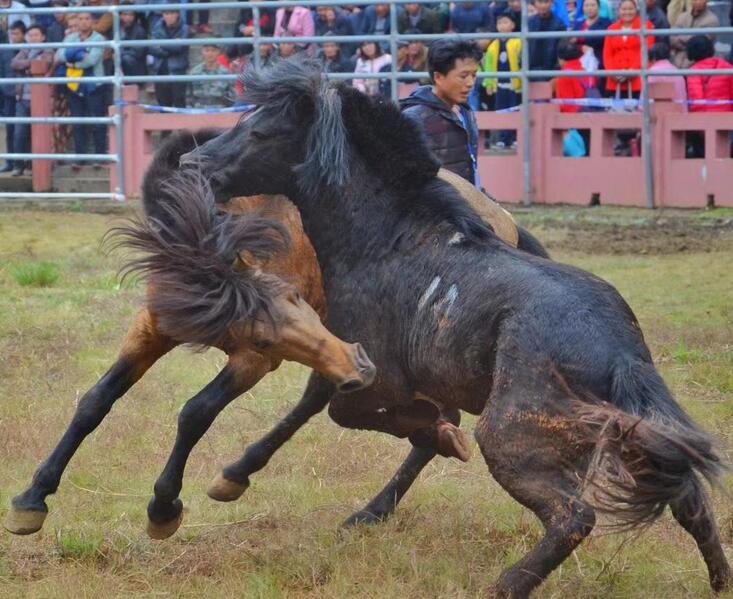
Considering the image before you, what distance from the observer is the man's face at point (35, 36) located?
15.9 meters

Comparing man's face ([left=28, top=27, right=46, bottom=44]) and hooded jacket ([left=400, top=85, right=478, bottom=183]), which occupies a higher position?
man's face ([left=28, top=27, right=46, bottom=44])

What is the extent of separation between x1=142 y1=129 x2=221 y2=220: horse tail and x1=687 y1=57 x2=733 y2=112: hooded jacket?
8.72 m

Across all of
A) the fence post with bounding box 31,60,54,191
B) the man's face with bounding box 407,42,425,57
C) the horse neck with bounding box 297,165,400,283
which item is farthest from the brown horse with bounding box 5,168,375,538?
the fence post with bounding box 31,60,54,191

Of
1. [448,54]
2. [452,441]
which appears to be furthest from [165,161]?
[452,441]

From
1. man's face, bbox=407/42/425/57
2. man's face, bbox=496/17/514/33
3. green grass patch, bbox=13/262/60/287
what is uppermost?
man's face, bbox=496/17/514/33

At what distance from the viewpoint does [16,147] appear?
52.5 ft

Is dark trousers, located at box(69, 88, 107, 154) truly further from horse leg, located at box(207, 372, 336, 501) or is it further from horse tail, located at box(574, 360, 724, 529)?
horse tail, located at box(574, 360, 724, 529)

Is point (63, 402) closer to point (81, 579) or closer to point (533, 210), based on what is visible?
point (81, 579)

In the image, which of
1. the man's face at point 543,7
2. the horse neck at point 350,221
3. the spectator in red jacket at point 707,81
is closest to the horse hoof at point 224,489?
the horse neck at point 350,221

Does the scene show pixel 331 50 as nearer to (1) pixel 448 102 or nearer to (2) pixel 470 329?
(1) pixel 448 102

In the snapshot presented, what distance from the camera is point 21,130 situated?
15992 mm

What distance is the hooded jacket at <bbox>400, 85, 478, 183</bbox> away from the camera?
6.46 metres

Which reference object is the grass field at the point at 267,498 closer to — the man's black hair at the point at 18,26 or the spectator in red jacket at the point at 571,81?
the spectator in red jacket at the point at 571,81

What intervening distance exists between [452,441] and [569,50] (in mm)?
9182
